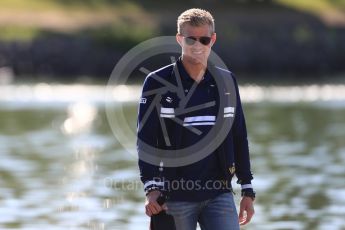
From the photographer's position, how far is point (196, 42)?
8.11m

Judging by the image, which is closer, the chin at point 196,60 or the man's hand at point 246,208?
the chin at point 196,60

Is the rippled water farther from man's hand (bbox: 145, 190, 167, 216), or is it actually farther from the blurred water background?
man's hand (bbox: 145, 190, 167, 216)

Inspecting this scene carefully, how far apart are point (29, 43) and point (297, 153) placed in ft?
141

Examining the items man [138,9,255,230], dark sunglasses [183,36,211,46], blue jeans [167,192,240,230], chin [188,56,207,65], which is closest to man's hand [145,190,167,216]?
man [138,9,255,230]

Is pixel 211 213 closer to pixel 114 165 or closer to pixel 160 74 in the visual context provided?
pixel 160 74

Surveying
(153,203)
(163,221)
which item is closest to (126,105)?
(163,221)

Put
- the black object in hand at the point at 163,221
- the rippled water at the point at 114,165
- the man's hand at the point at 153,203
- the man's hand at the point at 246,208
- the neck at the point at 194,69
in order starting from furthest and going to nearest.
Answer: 1. the rippled water at the point at 114,165
2. the man's hand at the point at 246,208
3. the neck at the point at 194,69
4. the black object in hand at the point at 163,221
5. the man's hand at the point at 153,203

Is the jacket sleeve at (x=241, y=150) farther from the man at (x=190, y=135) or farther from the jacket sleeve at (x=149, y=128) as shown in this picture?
the jacket sleeve at (x=149, y=128)

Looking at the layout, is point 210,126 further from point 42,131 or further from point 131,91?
point 131,91

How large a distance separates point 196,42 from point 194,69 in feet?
0.73

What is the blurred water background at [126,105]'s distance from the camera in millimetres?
16281

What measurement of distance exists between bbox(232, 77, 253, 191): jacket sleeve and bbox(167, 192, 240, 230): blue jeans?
30cm

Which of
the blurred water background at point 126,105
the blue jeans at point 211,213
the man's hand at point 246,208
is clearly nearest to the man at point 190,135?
the blue jeans at point 211,213

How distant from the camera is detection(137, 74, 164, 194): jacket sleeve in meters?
8.07
